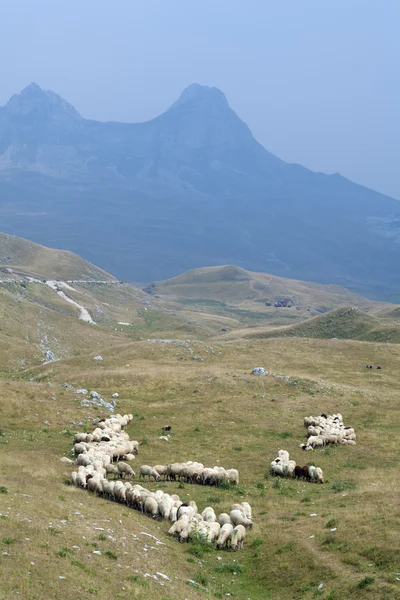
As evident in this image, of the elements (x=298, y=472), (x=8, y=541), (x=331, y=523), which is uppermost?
(x=298, y=472)

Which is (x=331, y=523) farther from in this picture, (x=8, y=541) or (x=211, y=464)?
(x=8, y=541)

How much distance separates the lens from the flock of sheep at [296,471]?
35.3 meters

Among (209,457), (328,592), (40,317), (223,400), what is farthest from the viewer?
(40,317)

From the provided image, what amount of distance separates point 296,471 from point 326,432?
32.5 feet

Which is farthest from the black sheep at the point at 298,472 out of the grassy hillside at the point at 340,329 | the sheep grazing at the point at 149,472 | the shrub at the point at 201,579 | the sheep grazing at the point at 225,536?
the grassy hillside at the point at 340,329

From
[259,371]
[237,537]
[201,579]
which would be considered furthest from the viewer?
[259,371]

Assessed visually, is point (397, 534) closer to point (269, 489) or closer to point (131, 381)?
point (269, 489)

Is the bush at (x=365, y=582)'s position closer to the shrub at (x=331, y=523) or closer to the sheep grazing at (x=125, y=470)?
the shrub at (x=331, y=523)

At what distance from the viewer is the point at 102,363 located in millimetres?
68625

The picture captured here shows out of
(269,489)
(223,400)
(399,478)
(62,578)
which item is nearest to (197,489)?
(269,489)

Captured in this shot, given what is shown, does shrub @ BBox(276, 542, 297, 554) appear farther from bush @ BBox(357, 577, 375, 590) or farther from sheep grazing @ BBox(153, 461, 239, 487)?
sheep grazing @ BBox(153, 461, 239, 487)

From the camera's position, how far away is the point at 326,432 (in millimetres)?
44938

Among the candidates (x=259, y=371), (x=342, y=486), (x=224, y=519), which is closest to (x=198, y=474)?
(x=224, y=519)

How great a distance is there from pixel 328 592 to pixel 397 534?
4.61 m
